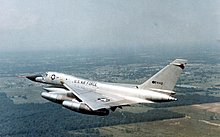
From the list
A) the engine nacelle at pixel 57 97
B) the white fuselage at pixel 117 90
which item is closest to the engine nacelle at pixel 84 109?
the engine nacelle at pixel 57 97

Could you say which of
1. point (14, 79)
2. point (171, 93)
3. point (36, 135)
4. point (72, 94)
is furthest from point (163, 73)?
point (14, 79)

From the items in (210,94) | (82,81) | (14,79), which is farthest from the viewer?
(14,79)

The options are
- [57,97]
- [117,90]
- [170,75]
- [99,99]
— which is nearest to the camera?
[170,75]

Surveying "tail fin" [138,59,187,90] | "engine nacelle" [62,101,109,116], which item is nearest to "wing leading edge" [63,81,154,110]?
"engine nacelle" [62,101,109,116]

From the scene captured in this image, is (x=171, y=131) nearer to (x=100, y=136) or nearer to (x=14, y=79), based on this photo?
(x=100, y=136)

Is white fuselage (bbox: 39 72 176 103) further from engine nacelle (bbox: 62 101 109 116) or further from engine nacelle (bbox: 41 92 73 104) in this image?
engine nacelle (bbox: 62 101 109 116)

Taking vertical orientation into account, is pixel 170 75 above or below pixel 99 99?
above

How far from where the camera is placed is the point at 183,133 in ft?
200

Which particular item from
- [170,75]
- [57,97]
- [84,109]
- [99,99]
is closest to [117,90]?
[99,99]

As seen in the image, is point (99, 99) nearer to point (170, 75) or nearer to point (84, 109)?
point (84, 109)

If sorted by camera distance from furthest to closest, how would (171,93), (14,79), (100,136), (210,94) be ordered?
(14,79) < (210,94) < (100,136) < (171,93)

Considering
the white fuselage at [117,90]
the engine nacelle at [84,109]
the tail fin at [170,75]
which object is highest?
the tail fin at [170,75]

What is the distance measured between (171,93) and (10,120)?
55339 mm

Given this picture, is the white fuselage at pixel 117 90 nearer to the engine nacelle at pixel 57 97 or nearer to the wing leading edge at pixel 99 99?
the wing leading edge at pixel 99 99
